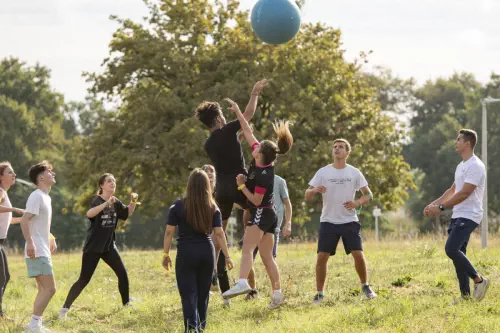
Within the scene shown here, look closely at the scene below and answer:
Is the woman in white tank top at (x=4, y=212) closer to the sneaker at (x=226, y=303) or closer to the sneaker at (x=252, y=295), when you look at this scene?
the sneaker at (x=226, y=303)

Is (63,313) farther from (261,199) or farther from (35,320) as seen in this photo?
(261,199)

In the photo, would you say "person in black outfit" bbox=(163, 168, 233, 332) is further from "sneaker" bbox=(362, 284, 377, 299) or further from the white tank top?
the white tank top

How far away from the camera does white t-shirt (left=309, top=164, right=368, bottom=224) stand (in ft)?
37.2

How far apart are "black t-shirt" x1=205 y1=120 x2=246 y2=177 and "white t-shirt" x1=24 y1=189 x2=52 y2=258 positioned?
7.23 ft

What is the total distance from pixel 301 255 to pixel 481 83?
189 ft

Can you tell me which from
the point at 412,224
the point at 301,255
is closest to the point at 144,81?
the point at 301,255

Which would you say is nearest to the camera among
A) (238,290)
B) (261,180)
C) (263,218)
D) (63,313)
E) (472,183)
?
(238,290)

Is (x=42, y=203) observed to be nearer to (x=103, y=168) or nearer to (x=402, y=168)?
(x=103, y=168)

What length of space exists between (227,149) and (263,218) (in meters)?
1.01

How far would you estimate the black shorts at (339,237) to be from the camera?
447 inches

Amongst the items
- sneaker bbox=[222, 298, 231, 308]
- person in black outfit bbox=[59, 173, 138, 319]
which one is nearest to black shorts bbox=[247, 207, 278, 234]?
sneaker bbox=[222, 298, 231, 308]

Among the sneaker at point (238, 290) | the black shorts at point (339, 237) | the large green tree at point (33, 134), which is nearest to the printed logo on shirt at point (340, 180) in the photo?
the black shorts at point (339, 237)

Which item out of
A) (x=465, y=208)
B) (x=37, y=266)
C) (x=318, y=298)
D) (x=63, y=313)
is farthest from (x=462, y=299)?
(x=63, y=313)

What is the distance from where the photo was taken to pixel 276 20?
41.3ft
